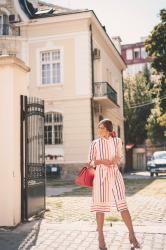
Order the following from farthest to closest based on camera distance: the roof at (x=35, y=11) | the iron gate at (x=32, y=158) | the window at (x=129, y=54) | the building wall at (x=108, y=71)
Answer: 1. the window at (x=129, y=54)
2. the building wall at (x=108, y=71)
3. the roof at (x=35, y=11)
4. the iron gate at (x=32, y=158)

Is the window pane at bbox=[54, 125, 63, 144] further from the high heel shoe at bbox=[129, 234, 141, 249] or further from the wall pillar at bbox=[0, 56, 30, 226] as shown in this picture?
the high heel shoe at bbox=[129, 234, 141, 249]

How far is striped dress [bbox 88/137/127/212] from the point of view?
20.0ft

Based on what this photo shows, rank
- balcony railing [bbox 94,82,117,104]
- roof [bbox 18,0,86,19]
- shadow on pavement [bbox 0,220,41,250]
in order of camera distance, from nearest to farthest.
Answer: shadow on pavement [bbox 0,220,41,250], balcony railing [bbox 94,82,117,104], roof [bbox 18,0,86,19]

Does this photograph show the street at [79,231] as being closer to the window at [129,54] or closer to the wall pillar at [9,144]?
the wall pillar at [9,144]

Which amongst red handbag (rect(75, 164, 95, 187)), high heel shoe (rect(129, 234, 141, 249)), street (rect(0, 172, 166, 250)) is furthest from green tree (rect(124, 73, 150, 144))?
high heel shoe (rect(129, 234, 141, 249))

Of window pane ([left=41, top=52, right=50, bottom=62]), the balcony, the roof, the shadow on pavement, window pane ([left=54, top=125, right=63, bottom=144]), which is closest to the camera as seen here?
the shadow on pavement

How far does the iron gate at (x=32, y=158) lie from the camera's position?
851 cm

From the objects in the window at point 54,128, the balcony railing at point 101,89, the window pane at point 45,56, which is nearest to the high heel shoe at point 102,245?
the window at point 54,128

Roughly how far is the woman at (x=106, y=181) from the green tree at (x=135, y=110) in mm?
41197

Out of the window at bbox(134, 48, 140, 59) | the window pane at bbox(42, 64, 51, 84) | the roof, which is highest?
the window at bbox(134, 48, 140, 59)

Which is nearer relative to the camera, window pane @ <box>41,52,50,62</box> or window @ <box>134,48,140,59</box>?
window pane @ <box>41,52,50,62</box>

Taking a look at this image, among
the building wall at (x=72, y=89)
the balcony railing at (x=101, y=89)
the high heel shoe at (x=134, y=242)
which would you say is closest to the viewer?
the high heel shoe at (x=134, y=242)

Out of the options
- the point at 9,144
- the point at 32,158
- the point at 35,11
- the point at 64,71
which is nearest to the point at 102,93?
the point at 64,71

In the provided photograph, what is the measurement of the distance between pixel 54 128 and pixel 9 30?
6600 millimetres
